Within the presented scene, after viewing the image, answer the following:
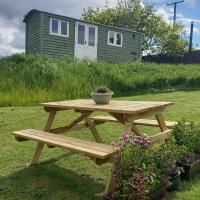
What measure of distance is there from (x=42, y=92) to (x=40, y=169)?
7131mm

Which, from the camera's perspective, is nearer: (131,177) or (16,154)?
(131,177)

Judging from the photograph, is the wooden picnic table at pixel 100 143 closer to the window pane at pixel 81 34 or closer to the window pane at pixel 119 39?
the window pane at pixel 81 34

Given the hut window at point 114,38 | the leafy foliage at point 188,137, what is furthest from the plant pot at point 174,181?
the hut window at point 114,38

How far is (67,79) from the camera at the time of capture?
12359 mm

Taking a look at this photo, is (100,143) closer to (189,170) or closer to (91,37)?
(189,170)

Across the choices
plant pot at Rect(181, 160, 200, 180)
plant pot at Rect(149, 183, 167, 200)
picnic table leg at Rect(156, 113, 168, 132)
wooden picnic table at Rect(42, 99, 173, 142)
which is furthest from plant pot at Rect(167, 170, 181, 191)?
picnic table leg at Rect(156, 113, 168, 132)

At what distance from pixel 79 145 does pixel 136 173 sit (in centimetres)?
82

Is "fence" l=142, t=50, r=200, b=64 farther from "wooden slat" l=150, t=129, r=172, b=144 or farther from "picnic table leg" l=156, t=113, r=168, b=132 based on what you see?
"wooden slat" l=150, t=129, r=172, b=144

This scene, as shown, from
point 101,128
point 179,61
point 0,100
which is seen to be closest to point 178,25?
point 179,61

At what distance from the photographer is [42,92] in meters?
11.3

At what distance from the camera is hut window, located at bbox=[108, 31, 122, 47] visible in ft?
77.5

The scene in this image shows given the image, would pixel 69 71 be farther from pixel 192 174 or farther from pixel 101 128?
pixel 192 174

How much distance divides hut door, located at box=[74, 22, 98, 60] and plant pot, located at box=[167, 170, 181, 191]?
732 inches

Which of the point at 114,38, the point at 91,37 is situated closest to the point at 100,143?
the point at 91,37
